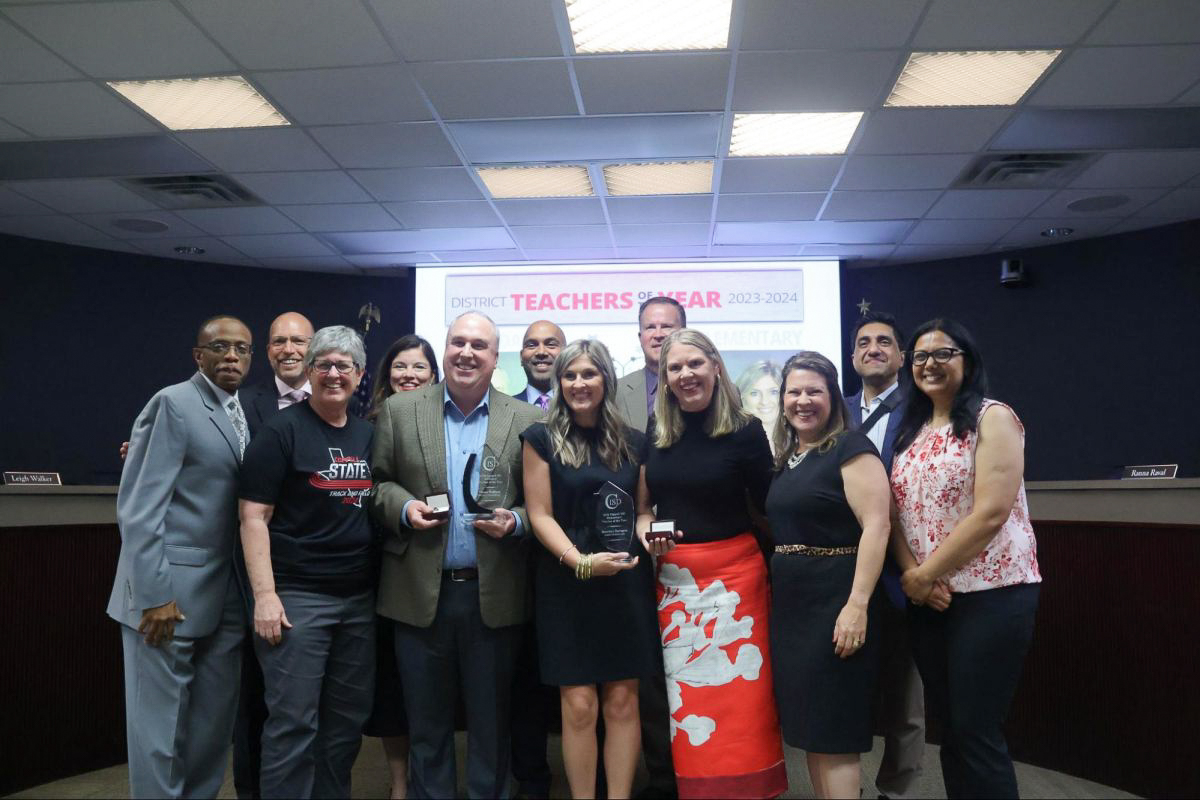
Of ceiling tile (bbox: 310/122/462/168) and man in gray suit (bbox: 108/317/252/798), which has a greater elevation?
ceiling tile (bbox: 310/122/462/168)

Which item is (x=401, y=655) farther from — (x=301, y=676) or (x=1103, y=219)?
(x=1103, y=219)

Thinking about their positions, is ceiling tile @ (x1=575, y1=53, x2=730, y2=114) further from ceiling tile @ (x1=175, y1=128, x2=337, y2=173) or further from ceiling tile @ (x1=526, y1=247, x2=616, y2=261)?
ceiling tile @ (x1=526, y1=247, x2=616, y2=261)

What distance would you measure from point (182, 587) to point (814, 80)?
3.57m

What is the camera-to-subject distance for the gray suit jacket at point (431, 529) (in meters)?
2.24

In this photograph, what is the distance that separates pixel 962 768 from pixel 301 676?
170 cm

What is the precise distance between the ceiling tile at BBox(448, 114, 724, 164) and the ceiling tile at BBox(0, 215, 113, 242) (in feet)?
10.9

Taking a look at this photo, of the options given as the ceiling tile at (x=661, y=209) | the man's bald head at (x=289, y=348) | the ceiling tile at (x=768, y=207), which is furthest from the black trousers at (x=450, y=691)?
the ceiling tile at (x=768, y=207)

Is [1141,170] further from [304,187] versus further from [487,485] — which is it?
[304,187]

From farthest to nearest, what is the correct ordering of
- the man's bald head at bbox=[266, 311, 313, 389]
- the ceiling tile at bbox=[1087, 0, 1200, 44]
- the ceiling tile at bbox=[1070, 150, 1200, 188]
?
the ceiling tile at bbox=[1070, 150, 1200, 188] < the ceiling tile at bbox=[1087, 0, 1200, 44] < the man's bald head at bbox=[266, 311, 313, 389]

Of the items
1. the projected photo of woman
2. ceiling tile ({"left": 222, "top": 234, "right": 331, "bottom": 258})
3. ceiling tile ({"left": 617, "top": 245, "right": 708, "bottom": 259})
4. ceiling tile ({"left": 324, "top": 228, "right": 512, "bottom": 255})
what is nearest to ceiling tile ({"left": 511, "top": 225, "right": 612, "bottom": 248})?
ceiling tile ({"left": 324, "top": 228, "right": 512, "bottom": 255})

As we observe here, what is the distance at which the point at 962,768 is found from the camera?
6.43 ft

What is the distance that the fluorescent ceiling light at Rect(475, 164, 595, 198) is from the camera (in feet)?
16.8

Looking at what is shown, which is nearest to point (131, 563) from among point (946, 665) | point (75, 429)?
point (946, 665)

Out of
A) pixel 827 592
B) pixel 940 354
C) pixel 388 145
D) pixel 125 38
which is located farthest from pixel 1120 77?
pixel 125 38
